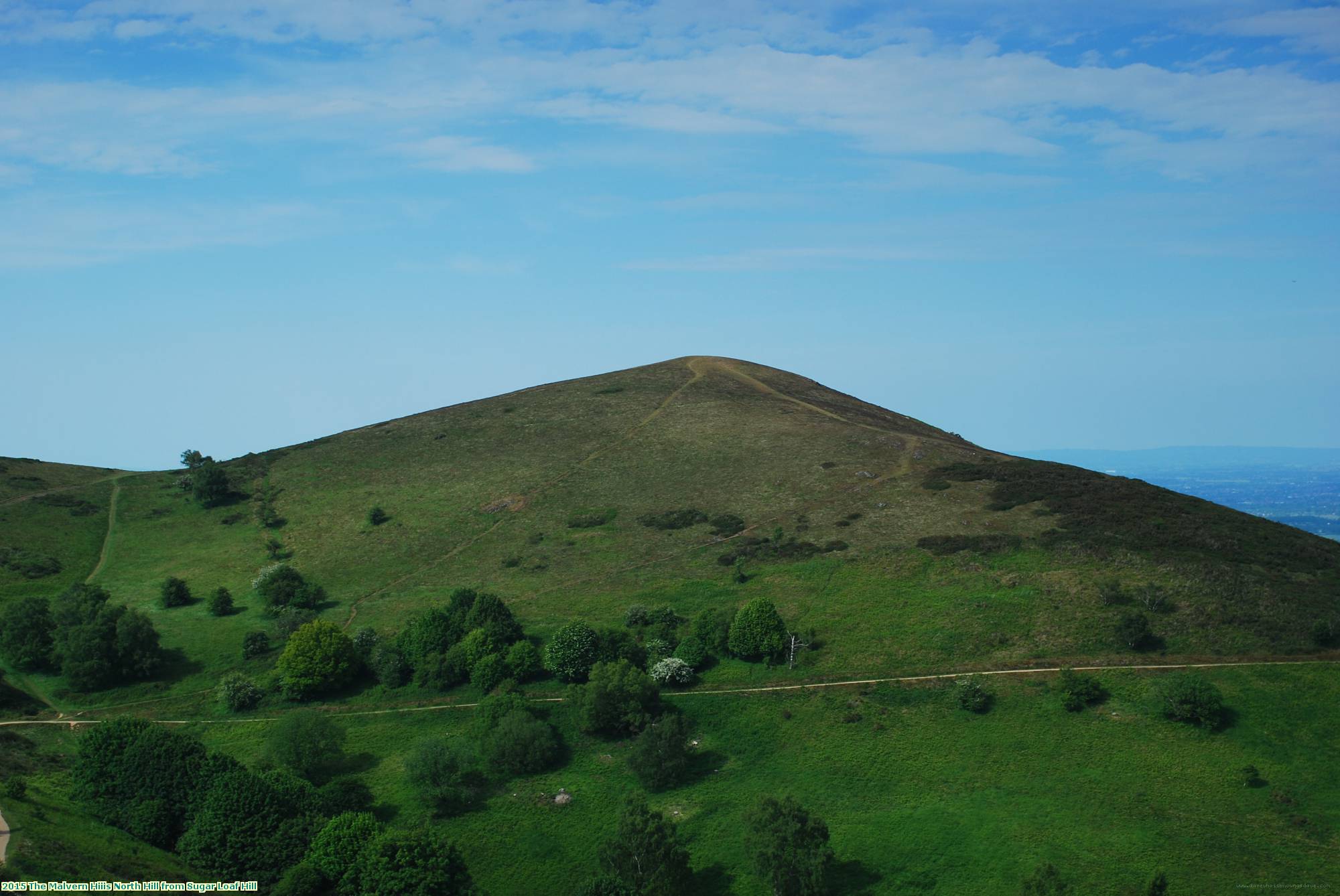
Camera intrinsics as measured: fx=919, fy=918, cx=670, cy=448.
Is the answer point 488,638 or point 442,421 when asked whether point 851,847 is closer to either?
point 488,638

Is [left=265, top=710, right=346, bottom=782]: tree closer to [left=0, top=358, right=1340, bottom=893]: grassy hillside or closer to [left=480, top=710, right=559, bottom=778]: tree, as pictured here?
[left=0, top=358, right=1340, bottom=893]: grassy hillside

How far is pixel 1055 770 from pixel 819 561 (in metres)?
30.9

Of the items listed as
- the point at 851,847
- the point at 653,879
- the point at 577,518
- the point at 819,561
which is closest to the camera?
the point at 653,879

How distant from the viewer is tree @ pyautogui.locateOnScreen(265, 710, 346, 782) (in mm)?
59719

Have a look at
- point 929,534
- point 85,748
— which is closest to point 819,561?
point 929,534

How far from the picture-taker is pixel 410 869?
4562 cm

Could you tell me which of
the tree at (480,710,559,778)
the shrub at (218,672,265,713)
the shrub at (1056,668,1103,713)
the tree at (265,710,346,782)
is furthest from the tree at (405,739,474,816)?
the shrub at (1056,668,1103,713)

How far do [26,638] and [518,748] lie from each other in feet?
156

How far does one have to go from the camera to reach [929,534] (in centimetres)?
8525

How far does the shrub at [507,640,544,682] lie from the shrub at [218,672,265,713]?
2006 centimetres

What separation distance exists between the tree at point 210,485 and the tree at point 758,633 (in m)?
73.3

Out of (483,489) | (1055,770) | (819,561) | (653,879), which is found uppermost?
(483,489)

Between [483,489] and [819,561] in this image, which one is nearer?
[819,561]

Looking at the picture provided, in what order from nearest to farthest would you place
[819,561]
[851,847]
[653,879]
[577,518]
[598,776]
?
[653,879]
[851,847]
[598,776]
[819,561]
[577,518]
